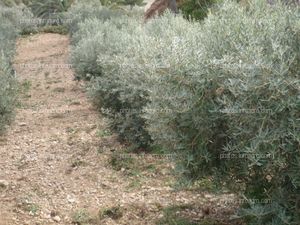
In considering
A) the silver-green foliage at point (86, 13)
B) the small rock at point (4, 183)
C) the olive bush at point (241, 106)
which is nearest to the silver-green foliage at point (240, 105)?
the olive bush at point (241, 106)

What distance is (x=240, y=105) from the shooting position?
3.83 meters

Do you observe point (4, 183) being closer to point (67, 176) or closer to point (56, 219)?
point (67, 176)

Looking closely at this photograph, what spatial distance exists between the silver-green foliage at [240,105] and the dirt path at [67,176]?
50.3 inches

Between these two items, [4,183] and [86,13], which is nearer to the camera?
[4,183]

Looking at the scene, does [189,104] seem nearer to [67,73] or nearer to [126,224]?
[126,224]

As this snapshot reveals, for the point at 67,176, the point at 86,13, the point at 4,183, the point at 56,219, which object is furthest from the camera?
the point at 86,13

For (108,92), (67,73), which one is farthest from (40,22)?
(108,92)

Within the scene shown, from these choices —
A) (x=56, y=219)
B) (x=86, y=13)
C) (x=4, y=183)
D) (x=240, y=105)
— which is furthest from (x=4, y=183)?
(x=86, y=13)

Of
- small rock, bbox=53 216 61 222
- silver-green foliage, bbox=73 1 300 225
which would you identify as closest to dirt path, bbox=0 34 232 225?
small rock, bbox=53 216 61 222

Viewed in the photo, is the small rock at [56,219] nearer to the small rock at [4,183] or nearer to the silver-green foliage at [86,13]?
the small rock at [4,183]

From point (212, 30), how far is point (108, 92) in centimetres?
409

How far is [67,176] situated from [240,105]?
3.67 meters

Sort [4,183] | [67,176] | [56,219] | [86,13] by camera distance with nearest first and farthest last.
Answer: [56,219] < [4,183] < [67,176] < [86,13]

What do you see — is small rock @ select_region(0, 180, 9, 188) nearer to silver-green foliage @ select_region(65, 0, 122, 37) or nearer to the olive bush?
the olive bush
